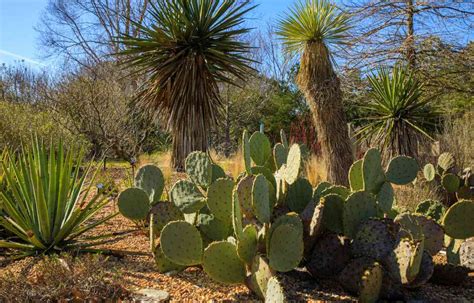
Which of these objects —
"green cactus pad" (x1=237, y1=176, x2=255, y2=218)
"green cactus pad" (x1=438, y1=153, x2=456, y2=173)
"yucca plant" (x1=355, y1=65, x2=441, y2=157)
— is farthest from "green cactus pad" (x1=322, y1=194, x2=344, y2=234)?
"yucca plant" (x1=355, y1=65, x2=441, y2=157)

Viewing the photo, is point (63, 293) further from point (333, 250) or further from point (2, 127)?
point (2, 127)

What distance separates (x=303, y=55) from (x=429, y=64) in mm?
3476

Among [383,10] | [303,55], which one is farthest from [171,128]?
→ [383,10]

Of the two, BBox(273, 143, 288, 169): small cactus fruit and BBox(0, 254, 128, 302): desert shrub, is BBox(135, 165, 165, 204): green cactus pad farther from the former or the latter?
BBox(273, 143, 288, 169): small cactus fruit

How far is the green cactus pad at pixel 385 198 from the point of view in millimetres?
3189

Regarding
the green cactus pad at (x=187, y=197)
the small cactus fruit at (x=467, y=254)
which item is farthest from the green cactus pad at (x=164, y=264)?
the small cactus fruit at (x=467, y=254)

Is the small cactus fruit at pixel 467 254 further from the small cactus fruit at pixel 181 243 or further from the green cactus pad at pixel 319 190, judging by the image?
the small cactus fruit at pixel 181 243

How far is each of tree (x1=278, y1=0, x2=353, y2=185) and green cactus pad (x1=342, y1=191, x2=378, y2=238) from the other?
13.6 feet

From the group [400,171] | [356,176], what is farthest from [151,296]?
[400,171]

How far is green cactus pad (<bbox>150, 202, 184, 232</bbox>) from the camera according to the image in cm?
317

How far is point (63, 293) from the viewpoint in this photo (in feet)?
8.16

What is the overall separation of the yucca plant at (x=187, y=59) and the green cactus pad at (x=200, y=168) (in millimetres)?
5268

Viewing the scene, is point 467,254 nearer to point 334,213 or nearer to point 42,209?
point 334,213

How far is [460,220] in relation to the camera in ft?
10.2
